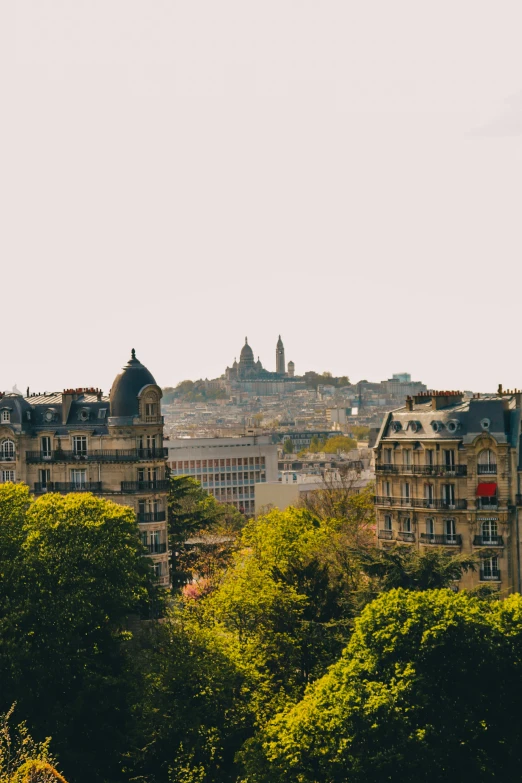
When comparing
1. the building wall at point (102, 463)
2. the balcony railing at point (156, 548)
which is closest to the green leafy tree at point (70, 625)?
the balcony railing at point (156, 548)

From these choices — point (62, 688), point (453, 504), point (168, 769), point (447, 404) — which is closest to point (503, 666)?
point (168, 769)

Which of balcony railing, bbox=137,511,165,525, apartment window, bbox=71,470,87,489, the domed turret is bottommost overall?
balcony railing, bbox=137,511,165,525

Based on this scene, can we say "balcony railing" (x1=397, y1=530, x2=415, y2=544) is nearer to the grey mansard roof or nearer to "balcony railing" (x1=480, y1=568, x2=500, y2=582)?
the grey mansard roof

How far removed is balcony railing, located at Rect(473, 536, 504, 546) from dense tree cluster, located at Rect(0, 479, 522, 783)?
8.19 meters

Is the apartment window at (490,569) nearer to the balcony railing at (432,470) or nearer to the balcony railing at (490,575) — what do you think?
the balcony railing at (490,575)

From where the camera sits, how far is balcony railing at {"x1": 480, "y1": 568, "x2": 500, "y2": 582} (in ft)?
248

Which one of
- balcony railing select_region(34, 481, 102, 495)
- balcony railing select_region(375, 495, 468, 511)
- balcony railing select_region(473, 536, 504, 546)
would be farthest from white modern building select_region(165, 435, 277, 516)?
balcony railing select_region(473, 536, 504, 546)

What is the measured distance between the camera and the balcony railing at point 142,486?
83.3 m

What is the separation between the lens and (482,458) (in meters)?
77.7

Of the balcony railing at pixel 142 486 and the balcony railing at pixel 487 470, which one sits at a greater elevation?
the balcony railing at pixel 487 470

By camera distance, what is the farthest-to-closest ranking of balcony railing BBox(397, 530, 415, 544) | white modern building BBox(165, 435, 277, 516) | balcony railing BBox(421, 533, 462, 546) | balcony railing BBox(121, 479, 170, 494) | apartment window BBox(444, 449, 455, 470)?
white modern building BBox(165, 435, 277, 516), balcony railing BBox(121, 479, 170, 494), balcony railing BBox(397, 530, 415, 544), apartment window BBox(444, 449, 455, 470), balcony railing BBox(421, 533, 462, 546)

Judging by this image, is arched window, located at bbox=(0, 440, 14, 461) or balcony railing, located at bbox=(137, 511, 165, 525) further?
A: arched window, located at bbox=(0, 440, 14, 461)

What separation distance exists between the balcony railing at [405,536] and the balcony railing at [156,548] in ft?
42.8

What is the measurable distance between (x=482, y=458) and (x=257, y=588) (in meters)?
19.0
